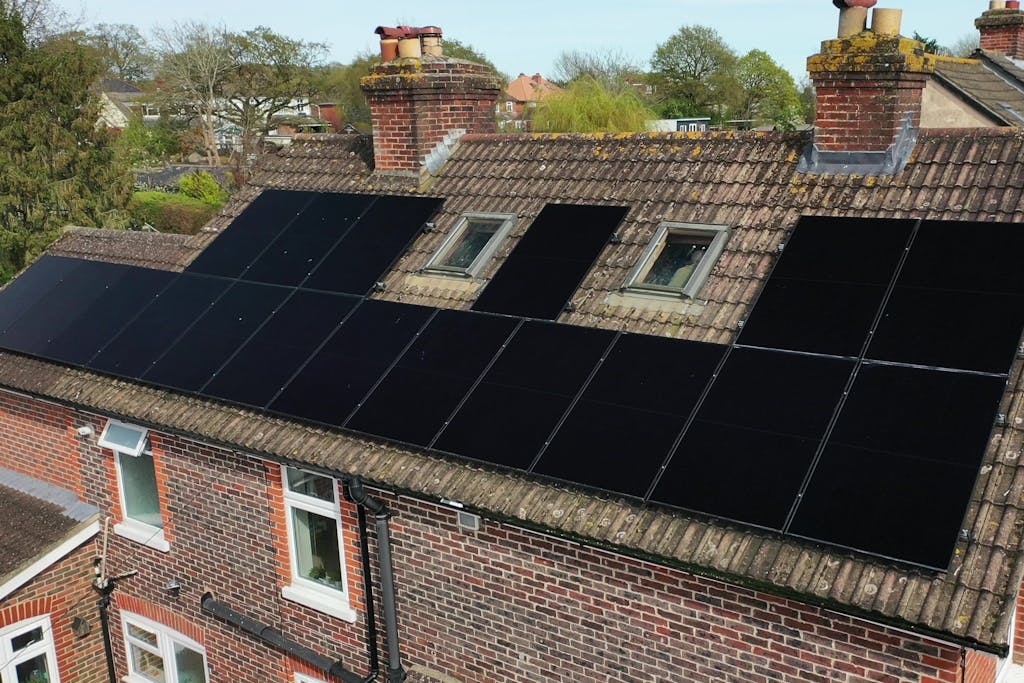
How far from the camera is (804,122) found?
61.0 m

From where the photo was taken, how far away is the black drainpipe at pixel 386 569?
7734 millimetres

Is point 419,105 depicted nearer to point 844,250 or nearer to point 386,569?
point 844,250

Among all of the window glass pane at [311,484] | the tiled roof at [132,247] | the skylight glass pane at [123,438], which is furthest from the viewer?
the tiled roof at [132,247]

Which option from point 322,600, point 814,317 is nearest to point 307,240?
point 322,600

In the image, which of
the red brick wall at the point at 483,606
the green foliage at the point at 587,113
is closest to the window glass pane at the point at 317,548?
the red brick wall at the point at 483,606

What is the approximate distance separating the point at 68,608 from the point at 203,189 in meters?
36.8

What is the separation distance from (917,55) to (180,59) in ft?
202

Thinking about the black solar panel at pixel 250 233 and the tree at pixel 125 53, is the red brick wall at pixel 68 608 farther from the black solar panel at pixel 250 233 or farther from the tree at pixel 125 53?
the tree at pixel 125 53

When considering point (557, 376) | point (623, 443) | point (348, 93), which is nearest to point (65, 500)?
point (557, 376)

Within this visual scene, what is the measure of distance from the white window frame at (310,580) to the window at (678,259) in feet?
11.6

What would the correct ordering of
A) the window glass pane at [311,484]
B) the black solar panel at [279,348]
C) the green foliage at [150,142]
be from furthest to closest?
1. the green foliage at [150,142]
2. the black solar panel at [279,348]
3. the window glass pane at [311,484]

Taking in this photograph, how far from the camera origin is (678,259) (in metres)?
8.44

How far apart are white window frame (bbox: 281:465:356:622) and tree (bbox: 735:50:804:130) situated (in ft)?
209

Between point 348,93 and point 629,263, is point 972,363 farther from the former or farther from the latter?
point 348,93
